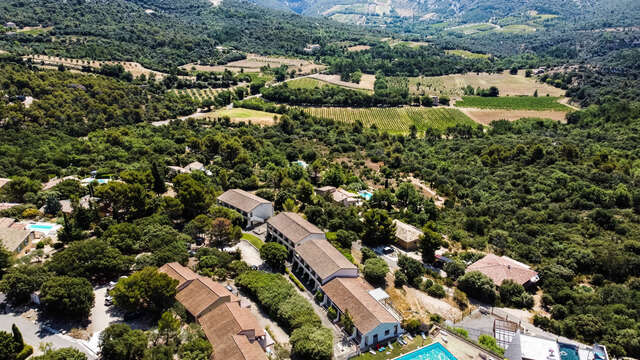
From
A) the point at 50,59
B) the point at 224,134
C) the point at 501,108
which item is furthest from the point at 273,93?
the point at 501,108

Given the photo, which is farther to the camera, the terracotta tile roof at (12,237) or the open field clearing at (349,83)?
the open field clearing at (349,83)

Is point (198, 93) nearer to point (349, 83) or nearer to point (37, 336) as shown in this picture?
point (349, 83)

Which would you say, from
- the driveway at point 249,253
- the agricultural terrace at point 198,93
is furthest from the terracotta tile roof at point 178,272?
the agricultural terrace at point 198,93

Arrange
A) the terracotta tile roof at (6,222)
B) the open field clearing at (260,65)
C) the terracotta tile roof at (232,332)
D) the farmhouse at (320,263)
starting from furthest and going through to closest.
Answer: the open field clearing at (260,65), the terracotta tile roof at (6,222), the farmhouse at (320,263), the terracotta tile roof at (232,332)

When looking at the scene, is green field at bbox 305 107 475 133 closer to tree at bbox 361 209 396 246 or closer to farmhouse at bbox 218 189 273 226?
tree at bbox 361 209 396 246

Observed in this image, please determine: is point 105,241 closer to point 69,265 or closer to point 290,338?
point 69,265

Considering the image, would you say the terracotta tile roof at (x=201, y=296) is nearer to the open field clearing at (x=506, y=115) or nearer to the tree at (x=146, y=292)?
the tree at (x=146, y=292)

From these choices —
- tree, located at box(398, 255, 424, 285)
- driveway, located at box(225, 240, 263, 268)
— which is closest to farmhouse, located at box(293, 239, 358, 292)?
driveway, located at box(225, 240, 263, 268)
